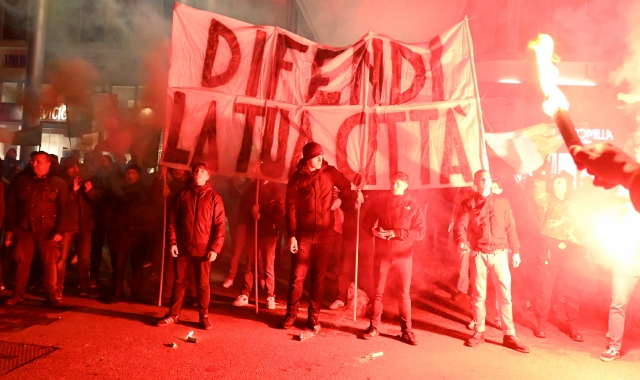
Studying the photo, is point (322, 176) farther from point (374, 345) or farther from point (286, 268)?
point (286, 268)

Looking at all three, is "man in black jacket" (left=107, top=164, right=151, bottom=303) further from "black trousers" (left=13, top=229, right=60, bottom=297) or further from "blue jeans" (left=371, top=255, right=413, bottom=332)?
"blue jeans" (left=371, top=255, right=413, bottom=332)

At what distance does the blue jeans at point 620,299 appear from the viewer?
5.26 m

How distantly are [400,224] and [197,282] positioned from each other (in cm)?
244

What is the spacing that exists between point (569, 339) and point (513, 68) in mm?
11248

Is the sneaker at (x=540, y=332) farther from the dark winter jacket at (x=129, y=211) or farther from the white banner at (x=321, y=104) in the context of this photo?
the dark winter jacket at (x=129, y=211)

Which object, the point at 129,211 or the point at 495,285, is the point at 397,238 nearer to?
the point at 495,285

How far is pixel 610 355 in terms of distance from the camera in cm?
517

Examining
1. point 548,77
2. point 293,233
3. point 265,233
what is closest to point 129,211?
point 265,233

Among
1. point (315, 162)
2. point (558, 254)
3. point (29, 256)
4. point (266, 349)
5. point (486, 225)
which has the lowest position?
point (266, 349)

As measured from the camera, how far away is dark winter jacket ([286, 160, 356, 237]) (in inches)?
228

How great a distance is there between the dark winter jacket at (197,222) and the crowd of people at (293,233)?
0.04ft

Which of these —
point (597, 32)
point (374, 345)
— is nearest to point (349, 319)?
point (374, 345)

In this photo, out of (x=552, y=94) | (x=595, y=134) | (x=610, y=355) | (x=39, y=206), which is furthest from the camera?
(x=595, y=134)

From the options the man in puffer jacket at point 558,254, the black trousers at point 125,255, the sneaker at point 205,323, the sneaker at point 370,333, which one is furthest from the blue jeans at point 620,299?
the black trousers at point 125,255
